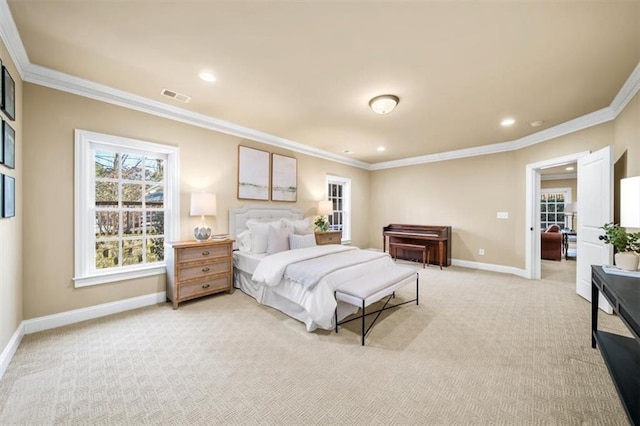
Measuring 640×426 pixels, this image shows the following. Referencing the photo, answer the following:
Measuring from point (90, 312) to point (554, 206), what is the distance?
1281 cm

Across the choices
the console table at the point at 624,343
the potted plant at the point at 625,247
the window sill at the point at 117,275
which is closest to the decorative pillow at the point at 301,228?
the window sill at the point at 117,275

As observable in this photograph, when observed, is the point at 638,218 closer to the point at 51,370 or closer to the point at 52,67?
the point at 51,370

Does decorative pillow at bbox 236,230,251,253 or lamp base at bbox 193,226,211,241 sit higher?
lamp base at bbox 193,226,211,241

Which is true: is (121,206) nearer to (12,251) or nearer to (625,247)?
(12,251)

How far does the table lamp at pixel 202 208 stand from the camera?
346cm

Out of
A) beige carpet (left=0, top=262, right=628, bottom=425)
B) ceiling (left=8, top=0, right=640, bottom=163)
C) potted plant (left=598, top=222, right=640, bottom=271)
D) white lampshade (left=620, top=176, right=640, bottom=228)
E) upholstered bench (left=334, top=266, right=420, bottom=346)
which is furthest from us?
upholstered bench (left=334, top=266, right=420, bottom=346)

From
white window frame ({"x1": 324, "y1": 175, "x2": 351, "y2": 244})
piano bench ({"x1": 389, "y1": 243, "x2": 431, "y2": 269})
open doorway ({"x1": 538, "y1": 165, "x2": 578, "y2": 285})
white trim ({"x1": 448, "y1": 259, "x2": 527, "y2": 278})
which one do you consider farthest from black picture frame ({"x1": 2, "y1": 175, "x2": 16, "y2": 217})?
open doorway ({"x1": 538, "y1": 165, "x2": 578, "y2": 285})

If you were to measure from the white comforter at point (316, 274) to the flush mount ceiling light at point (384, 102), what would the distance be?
189cm

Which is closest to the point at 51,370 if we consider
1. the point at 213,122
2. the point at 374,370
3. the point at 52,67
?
the point at 374,370

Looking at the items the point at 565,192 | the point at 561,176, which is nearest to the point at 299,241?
the point at 561,176

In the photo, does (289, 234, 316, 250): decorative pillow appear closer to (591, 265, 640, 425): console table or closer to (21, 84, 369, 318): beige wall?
(21, 84, 369, 318): beige wall

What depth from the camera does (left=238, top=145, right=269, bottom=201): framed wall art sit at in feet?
13.9

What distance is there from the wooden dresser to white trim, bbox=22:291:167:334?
0.70 ft

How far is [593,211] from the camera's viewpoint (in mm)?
3379
